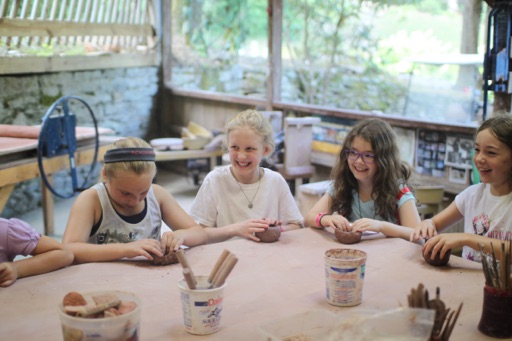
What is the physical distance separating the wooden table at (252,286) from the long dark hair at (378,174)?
0.32 meters

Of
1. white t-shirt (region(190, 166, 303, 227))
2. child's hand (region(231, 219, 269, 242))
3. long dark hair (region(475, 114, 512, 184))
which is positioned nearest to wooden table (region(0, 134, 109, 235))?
white t-shirt (region(190, 166, 303, 227))

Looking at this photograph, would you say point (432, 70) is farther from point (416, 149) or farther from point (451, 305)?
point (451, 305)

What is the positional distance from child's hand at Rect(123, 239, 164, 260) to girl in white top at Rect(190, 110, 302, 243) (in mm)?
682

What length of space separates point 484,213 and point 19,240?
1.75m

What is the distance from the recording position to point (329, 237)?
248 cm

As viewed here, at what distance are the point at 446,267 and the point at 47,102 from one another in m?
4.98

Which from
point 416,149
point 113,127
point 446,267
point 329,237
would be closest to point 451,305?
point 446,267

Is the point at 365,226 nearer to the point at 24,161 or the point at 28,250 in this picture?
the point at 28,250

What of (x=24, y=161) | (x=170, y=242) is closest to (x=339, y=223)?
(x=170, y=242)

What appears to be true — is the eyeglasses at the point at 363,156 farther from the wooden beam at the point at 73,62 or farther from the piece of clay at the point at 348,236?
the wooden beam at the point at 73,62

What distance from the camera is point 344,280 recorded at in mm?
→ 1717

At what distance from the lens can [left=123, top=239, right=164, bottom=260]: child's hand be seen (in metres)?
2.10

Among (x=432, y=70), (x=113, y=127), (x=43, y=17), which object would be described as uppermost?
(x=43, y=17)

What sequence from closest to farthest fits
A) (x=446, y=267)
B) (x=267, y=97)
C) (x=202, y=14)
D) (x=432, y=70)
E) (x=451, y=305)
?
(x=451, y=305)
(x=446, y=267)
(x=432, y=70)
(x=267, y=97)
(x=202, y=14)
